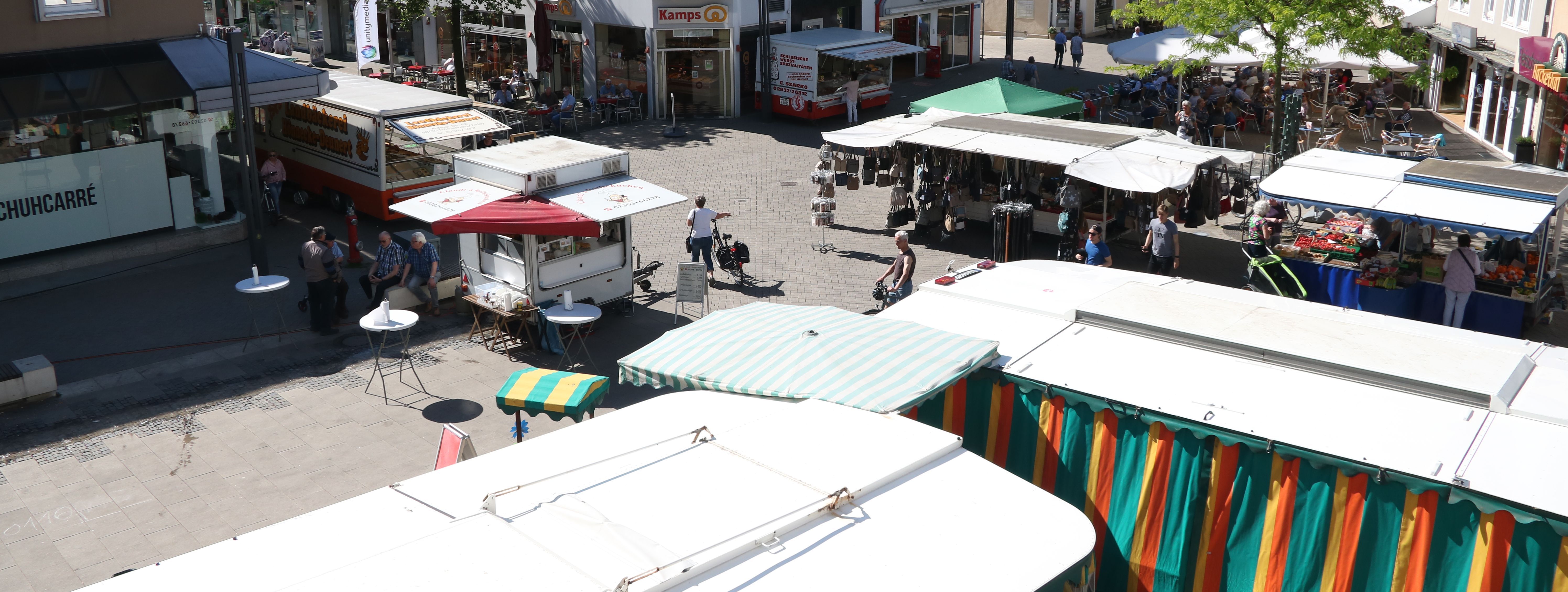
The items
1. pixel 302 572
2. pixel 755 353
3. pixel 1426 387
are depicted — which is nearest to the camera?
pixel 302 572

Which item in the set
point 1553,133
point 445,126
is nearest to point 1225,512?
point 445,126

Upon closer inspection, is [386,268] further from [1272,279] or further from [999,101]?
[1272,279]

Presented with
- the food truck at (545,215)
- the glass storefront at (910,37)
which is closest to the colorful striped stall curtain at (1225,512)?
the food truck at (545,215)

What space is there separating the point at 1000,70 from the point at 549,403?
28.4 meters

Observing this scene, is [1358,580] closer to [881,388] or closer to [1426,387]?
[1426,387]

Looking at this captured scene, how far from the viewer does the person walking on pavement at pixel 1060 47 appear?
3584 centimetres

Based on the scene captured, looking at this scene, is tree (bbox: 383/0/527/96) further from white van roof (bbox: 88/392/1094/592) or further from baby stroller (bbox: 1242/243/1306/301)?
white van roof (bbox: 88/392/1094/592)

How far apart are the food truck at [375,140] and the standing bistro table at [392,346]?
5.23 meters

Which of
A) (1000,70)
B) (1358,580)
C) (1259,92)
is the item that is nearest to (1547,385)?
(1358,580)

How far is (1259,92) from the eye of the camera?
28312 millimetres

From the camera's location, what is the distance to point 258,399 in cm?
1260

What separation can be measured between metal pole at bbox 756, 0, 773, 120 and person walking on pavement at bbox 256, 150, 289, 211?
11.9m

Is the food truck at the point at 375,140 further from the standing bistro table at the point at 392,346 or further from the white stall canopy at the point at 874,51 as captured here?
the white stall canopy at the point at 874,51

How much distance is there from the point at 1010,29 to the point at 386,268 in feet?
80.2
